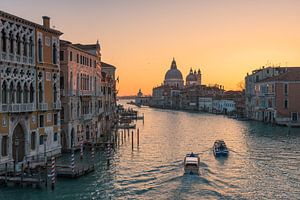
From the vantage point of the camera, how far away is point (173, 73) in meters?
→ 154

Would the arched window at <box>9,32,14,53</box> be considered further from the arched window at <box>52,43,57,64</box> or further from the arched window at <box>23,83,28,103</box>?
the arched window at <box>52,43,57,64</box>

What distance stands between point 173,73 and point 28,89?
13647 cm

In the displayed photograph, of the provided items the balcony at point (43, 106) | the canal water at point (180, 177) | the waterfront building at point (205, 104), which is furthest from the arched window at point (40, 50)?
the waterfront building at point (205, 104)

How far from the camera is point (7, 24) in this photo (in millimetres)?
16781

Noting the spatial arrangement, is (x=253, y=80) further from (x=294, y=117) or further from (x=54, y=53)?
(x=54, y=53)

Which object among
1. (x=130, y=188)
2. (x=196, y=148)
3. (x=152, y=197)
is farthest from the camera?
(x=196, y=148)

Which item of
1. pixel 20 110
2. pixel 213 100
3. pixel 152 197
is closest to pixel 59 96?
pixel 20 110

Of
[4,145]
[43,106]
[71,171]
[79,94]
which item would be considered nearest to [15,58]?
[43,106]

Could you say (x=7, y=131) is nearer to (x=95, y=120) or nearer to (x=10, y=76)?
(x=10, y=76)

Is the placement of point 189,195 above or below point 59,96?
below

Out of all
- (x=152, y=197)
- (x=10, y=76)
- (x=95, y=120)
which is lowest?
(x=152, y=197)

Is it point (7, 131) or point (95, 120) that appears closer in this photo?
point (7, 131)

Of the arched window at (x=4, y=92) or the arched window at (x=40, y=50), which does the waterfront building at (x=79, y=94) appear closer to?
the arched window at (x=40, y=50)

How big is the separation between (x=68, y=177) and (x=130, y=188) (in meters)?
2.67
